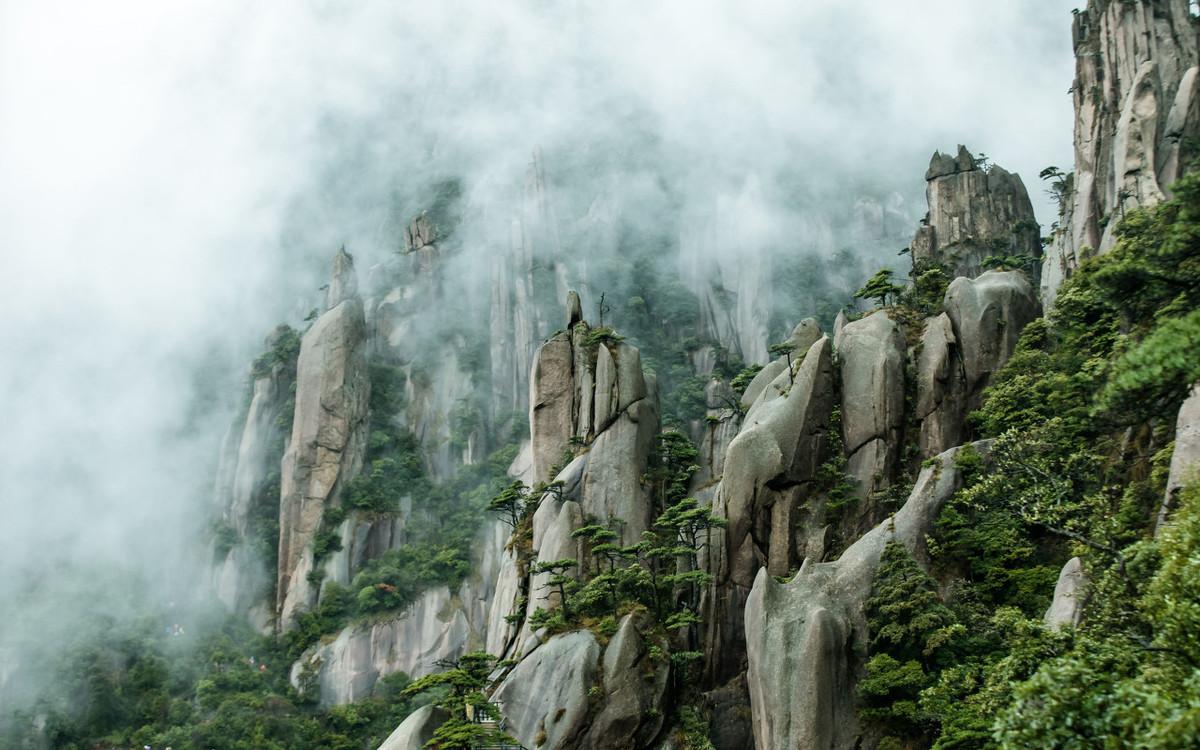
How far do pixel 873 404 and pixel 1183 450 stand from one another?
13872 mm

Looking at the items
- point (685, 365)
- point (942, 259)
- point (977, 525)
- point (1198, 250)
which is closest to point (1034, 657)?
point (1198, 250)

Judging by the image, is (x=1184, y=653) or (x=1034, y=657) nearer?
(x=1184, y=653)

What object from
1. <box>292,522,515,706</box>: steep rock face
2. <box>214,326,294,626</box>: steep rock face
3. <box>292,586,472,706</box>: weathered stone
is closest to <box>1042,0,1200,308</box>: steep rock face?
<box>292,522,515,706</box>: steep rock face

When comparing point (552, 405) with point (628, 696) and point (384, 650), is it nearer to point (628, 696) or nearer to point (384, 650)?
point (628, 696)

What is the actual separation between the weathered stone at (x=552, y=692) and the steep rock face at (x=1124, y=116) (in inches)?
877

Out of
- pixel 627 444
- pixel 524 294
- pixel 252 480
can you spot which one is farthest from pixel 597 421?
pixel 252 480

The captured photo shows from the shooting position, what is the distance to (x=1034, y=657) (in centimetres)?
1551

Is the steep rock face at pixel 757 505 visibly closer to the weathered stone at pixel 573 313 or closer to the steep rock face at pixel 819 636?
the steep rock face at pixel 819 636

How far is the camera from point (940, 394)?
105 feet

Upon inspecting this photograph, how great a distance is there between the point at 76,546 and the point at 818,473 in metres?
54.0

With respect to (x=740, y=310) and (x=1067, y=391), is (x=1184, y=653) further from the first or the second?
(x=740, y=310)

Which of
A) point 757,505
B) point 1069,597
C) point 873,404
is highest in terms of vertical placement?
point 873,404

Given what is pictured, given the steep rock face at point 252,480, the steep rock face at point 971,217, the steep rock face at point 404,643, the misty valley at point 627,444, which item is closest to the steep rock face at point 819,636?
the misty valley at point 627,444

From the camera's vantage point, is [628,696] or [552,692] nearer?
[628,696]
